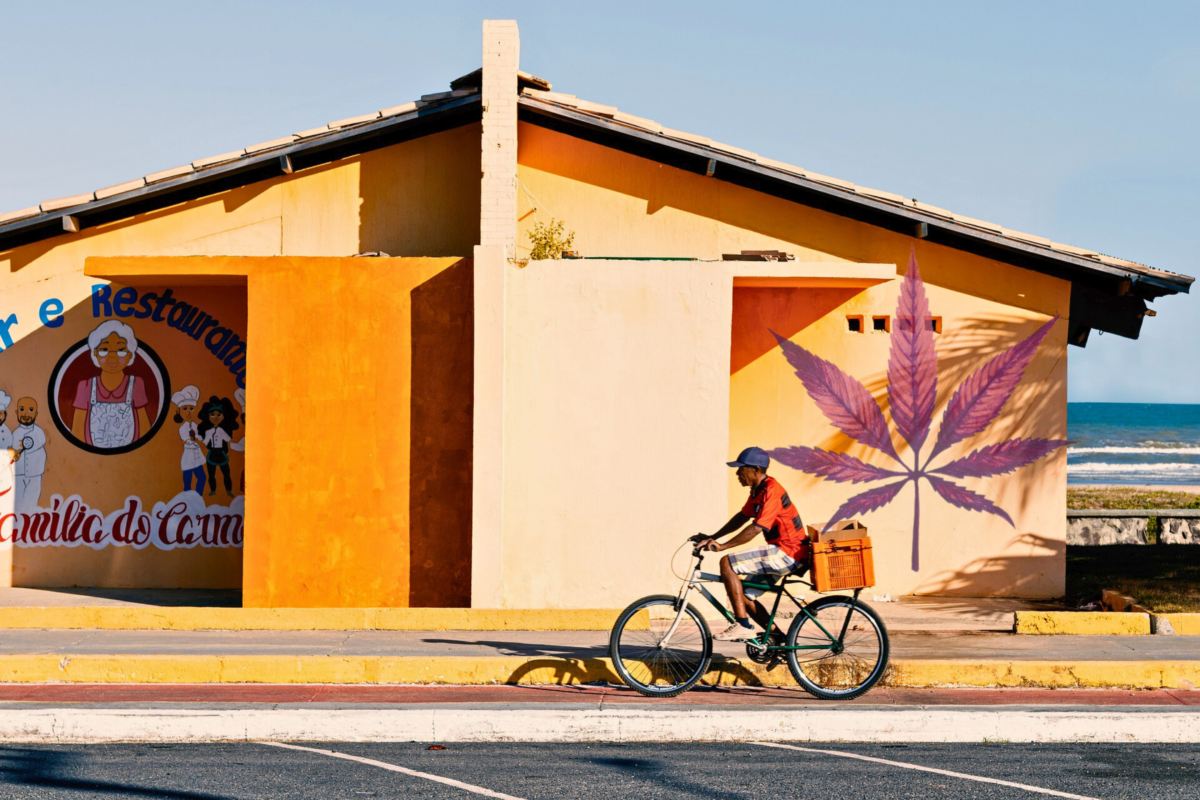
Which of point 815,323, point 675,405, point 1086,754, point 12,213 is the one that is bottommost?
Result: point 1086,754

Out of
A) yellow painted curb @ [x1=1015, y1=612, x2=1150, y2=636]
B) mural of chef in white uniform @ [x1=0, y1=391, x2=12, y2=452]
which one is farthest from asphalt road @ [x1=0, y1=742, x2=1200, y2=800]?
mural of chef in white uniform @ [x1=0, y1=391, x2=12, y2=452]

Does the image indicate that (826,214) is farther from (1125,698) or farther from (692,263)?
(1125,698)

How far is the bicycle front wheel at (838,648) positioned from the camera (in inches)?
343

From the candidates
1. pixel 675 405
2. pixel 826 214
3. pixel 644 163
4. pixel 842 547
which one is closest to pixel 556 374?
pixel 675 405

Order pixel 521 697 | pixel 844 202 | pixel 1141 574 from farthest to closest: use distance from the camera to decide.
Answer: pixel 1141 574 < pixel 844 202 < pixel 521 697

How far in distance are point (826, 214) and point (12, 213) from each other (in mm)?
9936

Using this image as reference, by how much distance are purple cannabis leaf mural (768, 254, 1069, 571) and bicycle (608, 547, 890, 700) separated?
18.3 feet

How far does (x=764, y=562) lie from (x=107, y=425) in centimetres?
951

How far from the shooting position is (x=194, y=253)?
14.3m

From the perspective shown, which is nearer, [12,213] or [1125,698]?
[1125,698]

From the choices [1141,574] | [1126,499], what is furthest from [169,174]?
[1126,499]

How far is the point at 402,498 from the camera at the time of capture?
12.7m

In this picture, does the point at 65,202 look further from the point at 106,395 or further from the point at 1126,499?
the point at 1126,499

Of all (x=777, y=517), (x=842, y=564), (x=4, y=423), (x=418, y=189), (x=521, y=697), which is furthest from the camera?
(x=4, y=423)
